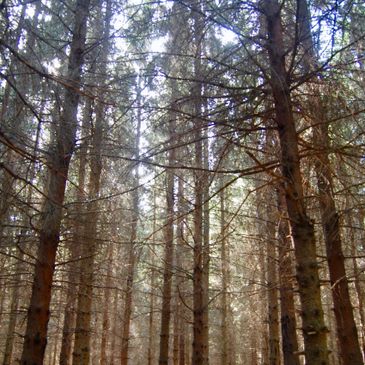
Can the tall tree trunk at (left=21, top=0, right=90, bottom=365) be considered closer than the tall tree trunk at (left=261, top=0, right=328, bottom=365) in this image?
No

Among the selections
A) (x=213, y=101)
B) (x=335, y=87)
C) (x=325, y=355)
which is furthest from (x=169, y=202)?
(x=325, y=355)

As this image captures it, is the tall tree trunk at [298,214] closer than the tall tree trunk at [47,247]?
Yes

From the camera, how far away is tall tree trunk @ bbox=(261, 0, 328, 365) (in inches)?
123

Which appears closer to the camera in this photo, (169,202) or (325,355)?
(325,355)

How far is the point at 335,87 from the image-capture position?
3.97m

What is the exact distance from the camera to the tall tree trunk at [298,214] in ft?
10.2

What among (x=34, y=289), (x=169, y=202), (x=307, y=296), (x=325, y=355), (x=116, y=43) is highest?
(x=116, y=43)

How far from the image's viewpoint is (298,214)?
3473mm

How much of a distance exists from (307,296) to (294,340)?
5877 mm

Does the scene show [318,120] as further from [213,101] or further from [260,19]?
[260,19]

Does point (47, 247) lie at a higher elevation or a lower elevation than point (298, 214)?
higher

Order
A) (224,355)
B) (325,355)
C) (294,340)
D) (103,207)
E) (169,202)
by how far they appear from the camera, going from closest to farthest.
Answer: (325,355) < (103,207) < (294,340) < (169,202) < (224,355)

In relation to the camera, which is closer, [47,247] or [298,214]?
[298,214]

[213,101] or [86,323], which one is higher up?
[213,101]
